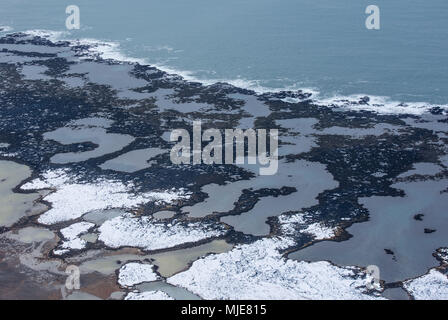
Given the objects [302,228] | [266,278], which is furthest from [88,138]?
[266,278]

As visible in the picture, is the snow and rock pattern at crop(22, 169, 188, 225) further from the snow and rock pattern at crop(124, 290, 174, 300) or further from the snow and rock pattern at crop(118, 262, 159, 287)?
the snow and rock pattern at crop(124, 290, 174, 300)

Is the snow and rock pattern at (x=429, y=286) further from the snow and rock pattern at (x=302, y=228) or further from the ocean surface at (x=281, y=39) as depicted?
the ocean surface at (x=281, y=39)

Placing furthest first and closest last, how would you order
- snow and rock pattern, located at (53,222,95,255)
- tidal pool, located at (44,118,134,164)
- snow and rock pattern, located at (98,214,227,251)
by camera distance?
tidal pool, located at (44,118,134,164) → snow and rock pattern, located at (98,214,227,251) → snow and rock pattern, located at (53,222,95,255)

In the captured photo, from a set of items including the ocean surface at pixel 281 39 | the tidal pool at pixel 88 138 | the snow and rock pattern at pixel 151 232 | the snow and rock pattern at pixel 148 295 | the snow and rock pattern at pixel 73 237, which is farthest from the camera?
the ocean surface at pixel 281 39

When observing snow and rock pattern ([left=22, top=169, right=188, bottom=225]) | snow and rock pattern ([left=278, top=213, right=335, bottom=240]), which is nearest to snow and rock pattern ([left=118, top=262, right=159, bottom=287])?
snow and rock pattern ([left=22, top=169, right=188, bottom=225])

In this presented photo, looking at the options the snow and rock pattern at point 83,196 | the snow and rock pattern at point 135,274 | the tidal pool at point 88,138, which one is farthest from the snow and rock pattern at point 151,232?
the tidal pool at point 88,138

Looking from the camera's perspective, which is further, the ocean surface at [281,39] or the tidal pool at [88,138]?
the ocean surface at [281,39]
